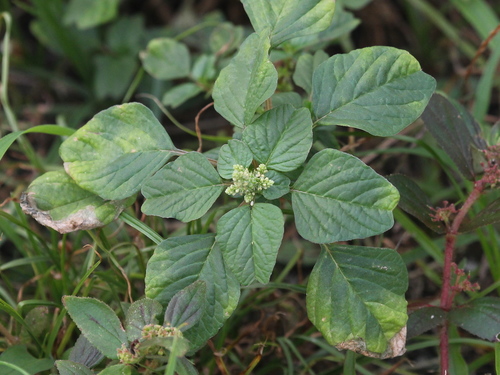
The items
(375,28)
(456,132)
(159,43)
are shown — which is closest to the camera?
(456,132)

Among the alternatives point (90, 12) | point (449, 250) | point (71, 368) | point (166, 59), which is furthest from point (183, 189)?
point (90, 12)

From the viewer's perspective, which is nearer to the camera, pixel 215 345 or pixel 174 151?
pixel 174 151

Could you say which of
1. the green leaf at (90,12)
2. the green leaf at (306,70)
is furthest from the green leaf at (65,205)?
the green leaf at (90,12)

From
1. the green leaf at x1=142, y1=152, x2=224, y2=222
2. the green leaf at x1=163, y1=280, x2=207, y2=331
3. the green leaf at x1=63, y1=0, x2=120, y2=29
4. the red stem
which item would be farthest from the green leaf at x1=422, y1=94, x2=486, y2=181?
the green leaf at x1=63, y1=0, x2=120, y2=29

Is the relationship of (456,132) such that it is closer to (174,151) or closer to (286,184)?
(286,184)

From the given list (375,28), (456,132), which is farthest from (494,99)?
(456,132)

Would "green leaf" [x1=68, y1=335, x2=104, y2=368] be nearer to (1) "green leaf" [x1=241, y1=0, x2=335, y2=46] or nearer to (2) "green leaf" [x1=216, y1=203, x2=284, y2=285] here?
(2) "green leaf" [x1=216, y1=203, x2=284, y2=285]
